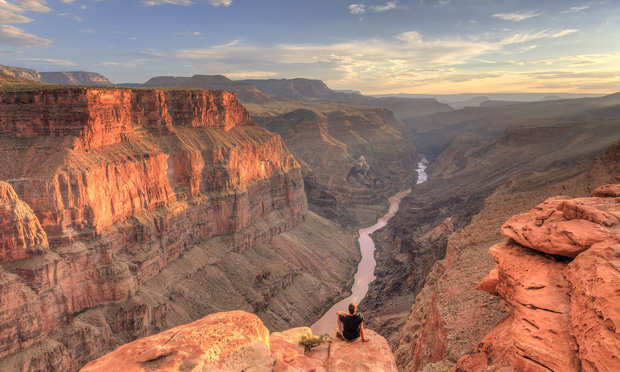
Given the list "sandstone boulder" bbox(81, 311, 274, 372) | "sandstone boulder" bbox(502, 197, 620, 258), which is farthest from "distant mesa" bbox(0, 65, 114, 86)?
"sandstone boulder" bbox(502, 197, 620, 258)

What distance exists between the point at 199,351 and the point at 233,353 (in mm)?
1040

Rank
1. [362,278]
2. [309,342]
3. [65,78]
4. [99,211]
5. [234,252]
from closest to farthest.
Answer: [309,342]
[99,211]
[234,252]
[362,278]
[65,78]

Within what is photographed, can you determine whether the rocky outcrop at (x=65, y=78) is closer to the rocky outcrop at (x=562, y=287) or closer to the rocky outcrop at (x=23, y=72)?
the rocky outcrop at (x=23, y=72)

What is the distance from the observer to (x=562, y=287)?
37.9ft

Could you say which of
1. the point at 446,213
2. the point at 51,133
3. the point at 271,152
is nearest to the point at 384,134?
the point at 446,213

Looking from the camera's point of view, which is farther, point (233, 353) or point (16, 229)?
point (16, 229)

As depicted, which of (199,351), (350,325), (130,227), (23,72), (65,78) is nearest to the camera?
(199,351)

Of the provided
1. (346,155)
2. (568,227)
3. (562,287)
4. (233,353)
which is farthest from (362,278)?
(346,155)

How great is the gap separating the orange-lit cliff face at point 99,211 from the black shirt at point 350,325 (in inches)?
1009

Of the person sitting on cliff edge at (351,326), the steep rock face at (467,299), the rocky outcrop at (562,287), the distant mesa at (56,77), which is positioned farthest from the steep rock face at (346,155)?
the distant mesa at (56,77)

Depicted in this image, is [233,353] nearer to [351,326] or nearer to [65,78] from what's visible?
[351,326]

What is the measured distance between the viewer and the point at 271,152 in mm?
70625

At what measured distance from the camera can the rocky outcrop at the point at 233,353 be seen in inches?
410

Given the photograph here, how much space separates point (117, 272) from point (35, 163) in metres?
12.0
